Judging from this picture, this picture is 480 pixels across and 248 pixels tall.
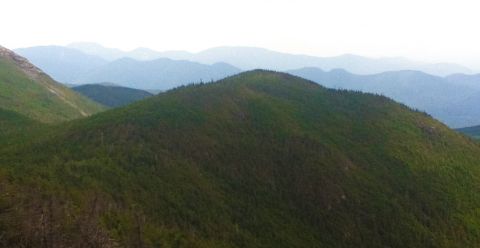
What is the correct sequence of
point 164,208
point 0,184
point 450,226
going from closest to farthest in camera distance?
point 0,184 → point 164,208 → point 450,226

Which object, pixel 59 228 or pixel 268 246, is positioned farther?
pixel 268 246

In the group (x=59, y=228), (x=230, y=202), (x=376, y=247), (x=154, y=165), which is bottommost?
(x=376, y=247)

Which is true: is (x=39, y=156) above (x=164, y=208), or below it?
above

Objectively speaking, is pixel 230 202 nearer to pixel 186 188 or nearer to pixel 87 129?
pixel 186 188

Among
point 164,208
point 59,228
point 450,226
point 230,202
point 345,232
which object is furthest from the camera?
point 450,226

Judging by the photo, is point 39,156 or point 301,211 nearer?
point 39,156

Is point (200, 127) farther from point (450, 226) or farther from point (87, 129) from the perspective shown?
point (450, 226)

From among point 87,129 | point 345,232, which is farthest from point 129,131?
point 345,232

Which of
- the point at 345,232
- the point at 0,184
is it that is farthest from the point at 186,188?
the point at 0,184

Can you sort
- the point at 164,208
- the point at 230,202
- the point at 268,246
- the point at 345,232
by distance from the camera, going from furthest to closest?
the point at 345,232, the point at 230,202, the point at 268,246, the point at 164,208
